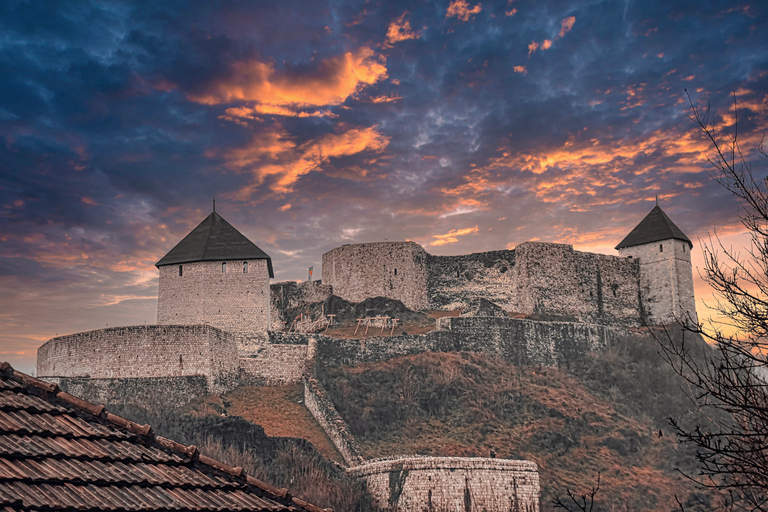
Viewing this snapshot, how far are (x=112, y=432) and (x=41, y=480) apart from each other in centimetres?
141

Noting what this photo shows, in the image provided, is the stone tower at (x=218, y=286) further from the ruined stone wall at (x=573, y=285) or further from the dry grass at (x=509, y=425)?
the ruined stone wall at (x=573, y=285)

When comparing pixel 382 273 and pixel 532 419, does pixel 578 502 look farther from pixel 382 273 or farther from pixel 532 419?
pixel 382 273

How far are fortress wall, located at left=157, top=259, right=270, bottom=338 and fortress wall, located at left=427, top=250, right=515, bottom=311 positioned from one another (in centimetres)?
1580

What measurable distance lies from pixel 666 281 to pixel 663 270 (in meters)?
0.84

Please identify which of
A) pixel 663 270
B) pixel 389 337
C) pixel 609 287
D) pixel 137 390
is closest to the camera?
pixel 137 390

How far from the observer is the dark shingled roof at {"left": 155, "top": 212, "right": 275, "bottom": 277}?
4097 centimetres

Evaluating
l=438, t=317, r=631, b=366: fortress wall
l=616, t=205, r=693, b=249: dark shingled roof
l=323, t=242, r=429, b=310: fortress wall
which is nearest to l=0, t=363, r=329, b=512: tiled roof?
l=438, t=317, r=631, b=366: fortress wall

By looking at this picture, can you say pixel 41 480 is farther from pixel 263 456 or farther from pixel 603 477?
pixel 603 477

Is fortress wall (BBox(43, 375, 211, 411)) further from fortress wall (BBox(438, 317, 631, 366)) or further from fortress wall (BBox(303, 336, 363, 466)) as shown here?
fortress wall (BBox(438, 317, 631, 366))

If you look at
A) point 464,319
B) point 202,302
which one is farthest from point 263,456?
point 464,319

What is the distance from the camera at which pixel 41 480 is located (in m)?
6.12

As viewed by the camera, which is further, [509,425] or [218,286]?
[218,286]

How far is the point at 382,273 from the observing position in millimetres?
51000

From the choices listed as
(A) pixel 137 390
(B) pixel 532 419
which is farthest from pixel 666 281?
(A) pixel 137 390
